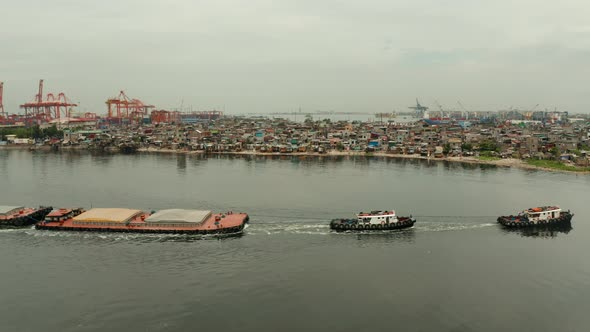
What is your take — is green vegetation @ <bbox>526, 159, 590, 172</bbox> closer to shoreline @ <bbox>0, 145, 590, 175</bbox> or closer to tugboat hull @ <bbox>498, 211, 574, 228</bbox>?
shoreline @ <bbox>0, 145, 590, 175</bbox>

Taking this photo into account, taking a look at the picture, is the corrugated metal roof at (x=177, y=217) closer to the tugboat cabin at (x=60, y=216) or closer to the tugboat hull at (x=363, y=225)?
the tugboat cabin at (x=60, y=216)

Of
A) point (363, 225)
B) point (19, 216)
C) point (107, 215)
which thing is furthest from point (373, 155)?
point (19, 216)

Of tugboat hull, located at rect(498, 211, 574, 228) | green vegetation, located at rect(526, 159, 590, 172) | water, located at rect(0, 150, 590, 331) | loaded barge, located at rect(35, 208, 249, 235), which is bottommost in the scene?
water, located at rect(0, 150, 590, 331)

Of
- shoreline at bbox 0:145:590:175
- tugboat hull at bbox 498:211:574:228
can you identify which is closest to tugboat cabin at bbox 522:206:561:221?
tugboat hull at bbox 498:211:574:228

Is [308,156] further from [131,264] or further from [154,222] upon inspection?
[131,264]

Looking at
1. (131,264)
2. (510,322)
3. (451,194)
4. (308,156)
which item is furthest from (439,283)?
(308,156)
